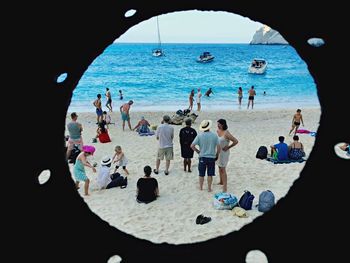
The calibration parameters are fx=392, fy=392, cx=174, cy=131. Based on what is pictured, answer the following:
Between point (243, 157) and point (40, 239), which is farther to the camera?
point (243, 157)

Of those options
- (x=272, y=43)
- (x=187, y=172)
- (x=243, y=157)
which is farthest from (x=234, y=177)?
(x=272, y=43)

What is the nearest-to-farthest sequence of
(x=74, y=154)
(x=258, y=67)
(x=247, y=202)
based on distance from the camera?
1. (x=247, y=202)
2. (x=74, y=154)
3. (x=258, y=67)

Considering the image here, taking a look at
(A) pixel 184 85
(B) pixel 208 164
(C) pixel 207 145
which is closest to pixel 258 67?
(A) pixel 184 85

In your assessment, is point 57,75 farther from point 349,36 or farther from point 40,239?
point 349,36

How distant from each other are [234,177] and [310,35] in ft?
27.9

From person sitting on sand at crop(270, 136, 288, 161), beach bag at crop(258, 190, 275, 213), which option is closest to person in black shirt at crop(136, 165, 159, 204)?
beach bag at crop(258, 190, 275, 213)

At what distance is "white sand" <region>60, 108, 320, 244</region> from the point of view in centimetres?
786

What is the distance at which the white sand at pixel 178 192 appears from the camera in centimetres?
786

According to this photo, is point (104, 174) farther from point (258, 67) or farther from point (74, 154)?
point (258, 67)

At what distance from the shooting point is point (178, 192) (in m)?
9.83

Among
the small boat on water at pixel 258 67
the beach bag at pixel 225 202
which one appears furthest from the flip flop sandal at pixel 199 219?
the small boat on water at pixel 258 67

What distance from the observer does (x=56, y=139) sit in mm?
3004

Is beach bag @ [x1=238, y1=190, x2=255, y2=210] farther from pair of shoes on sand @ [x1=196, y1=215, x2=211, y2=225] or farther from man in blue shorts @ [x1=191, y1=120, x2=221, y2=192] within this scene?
man in blue shorts @ [x1=191, y1=120, x2=221, y2=192]

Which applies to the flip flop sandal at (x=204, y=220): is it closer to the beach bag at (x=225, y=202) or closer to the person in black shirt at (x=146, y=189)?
the beach bag at (x=225, y=202)
